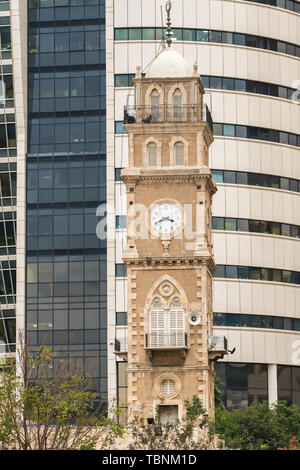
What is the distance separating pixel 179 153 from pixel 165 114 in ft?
8.82

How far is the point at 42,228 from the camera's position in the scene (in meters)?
126

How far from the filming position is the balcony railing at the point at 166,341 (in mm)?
82312

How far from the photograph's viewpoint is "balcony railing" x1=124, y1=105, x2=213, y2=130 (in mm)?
86312

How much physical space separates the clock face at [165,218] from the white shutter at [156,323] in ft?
14.7

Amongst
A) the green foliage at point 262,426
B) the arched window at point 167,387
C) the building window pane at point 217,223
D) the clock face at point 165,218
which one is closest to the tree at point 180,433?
the arched window at point 167,387

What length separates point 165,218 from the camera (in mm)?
83500

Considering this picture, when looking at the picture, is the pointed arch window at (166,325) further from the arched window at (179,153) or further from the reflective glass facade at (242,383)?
the reflective glass facade at (242,383)

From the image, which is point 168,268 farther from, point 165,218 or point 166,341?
point 166,341

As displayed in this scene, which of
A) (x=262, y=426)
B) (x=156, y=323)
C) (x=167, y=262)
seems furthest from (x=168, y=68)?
(x=262, y=426)

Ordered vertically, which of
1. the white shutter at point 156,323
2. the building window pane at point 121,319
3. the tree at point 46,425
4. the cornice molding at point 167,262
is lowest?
the tree at point 46,425

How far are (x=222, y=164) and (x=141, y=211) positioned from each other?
42.8 m

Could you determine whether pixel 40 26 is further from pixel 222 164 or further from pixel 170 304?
pixel 170 304

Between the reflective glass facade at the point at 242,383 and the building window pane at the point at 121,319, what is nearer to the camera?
the reflective glass facade at the point at 242,383
